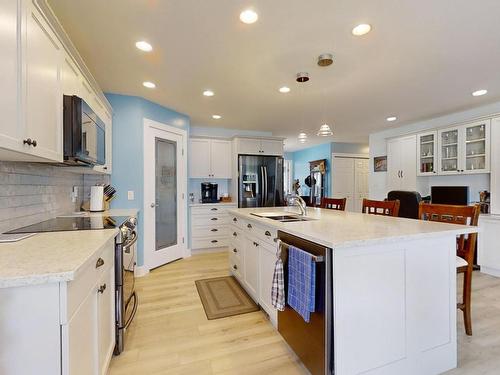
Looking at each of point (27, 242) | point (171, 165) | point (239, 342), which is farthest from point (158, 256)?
point (27, 242)

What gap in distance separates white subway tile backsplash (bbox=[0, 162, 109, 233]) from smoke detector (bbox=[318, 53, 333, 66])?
258cm

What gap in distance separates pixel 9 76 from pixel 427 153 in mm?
5465

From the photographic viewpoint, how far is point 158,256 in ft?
12.4

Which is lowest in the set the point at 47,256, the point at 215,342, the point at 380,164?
the point at 215,342

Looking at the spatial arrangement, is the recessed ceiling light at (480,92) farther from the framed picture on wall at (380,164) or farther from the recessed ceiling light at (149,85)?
the recessed ceiling light at (149,85)

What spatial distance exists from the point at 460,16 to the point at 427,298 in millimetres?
1975

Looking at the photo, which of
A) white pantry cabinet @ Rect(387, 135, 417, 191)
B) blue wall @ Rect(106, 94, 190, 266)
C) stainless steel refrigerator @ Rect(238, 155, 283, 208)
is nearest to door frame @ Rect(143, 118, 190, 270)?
blue wall @ Rect(106, 94, 190, 266)

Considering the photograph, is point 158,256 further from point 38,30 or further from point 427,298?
point 427,298

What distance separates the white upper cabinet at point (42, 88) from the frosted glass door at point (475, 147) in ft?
16.7

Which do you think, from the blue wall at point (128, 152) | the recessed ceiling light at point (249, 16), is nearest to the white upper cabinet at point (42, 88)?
the recessed ceiling light at point (249, 16)

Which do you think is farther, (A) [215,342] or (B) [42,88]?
(A) [215,342]

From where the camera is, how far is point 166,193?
4016mm

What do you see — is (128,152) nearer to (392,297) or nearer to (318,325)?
(318,325)

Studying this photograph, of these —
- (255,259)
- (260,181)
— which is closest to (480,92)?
(260,181)
